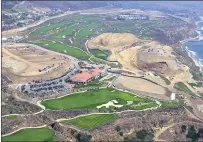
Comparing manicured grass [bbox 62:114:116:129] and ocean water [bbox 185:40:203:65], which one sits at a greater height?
manicured grass [bbox 62:114:116:129]

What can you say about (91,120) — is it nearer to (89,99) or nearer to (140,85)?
(89,99)

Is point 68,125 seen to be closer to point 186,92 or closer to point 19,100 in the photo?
point 19,100

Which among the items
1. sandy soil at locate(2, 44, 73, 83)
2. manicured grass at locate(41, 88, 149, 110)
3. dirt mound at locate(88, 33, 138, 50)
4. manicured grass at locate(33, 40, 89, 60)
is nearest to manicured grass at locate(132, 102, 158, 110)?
manicured grass at locate(41, 88, 149, 110)

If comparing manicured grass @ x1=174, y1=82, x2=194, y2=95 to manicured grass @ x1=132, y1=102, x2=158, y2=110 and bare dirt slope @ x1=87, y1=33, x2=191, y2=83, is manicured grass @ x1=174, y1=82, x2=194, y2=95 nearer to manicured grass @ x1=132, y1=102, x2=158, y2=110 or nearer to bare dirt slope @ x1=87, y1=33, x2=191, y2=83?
bare dirt slope @ x1=87, y1=33, x2=191, y2=83

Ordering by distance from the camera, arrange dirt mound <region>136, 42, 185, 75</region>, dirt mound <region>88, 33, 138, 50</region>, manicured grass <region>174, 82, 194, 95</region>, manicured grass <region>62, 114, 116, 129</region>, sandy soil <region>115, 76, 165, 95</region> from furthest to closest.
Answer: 1. dirt mound <region>88, 33, 138, 50</region>
2. dirt mound <region>136, 42, 185, 75</region>
3. manicured grass <region>174, 82, 194, 95</region>
4. sandy soil <region>115, 76, 165, 95</region>
5. manicured grass <region>62, 114, 116, 129</region>

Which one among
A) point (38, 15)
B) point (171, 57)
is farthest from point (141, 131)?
point (38, 15)

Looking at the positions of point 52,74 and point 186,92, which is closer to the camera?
point 186,92

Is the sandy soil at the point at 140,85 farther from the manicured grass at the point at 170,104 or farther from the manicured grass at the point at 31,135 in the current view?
the manicured grass at the point at 31,135
